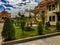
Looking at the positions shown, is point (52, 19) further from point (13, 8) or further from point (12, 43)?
point (13, 8)

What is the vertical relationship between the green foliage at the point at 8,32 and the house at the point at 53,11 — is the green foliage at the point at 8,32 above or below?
below

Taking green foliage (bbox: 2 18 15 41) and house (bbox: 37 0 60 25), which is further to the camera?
house (bbox: 37 0 60 25)

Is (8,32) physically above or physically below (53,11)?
below

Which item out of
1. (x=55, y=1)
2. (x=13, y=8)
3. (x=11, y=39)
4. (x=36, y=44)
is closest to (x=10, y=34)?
(x=11, y=39)

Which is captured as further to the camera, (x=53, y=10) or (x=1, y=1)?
(x=1, y=1)

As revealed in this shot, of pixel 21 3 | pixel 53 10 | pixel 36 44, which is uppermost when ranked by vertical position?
pixel 21 3

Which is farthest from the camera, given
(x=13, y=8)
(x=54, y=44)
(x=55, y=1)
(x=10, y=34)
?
(x=13, y=8)

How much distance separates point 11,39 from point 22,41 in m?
0.70

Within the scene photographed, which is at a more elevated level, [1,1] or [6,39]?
[1,1]

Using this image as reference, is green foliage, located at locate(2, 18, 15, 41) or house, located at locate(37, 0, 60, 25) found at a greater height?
house, located at locate(37, 0, 60, 25)

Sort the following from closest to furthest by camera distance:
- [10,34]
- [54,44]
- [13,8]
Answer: [54,44] < [10,34] < [13,8]

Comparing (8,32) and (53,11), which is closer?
(8,32)

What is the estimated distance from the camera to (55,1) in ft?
73.6

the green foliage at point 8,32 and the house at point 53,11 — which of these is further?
the house at point 53,11
